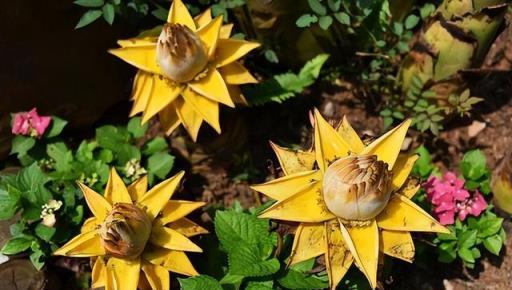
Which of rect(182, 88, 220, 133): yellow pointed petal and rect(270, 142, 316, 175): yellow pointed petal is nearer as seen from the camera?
rect(270, 142, 316, 175): yellow pointed petal

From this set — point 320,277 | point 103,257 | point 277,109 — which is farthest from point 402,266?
point 103,257

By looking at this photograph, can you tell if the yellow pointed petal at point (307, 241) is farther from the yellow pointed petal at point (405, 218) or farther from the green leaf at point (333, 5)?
the green leaf at point (333, 5)

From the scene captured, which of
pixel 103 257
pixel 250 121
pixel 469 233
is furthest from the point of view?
pixel 250 121

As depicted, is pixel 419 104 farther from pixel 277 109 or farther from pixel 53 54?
pixel 53 54

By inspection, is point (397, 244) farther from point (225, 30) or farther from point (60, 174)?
point (60, 174)

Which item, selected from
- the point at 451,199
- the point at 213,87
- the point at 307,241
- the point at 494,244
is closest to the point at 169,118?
the point at 213,87

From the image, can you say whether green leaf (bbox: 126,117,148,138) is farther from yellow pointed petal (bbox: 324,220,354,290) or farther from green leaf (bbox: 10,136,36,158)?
yellow pointed petal (bbox: 324,220,354,290)

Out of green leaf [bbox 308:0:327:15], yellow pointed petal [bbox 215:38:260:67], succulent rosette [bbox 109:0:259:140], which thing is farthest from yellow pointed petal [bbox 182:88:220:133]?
green leaf [bbox 308:0:327:15]

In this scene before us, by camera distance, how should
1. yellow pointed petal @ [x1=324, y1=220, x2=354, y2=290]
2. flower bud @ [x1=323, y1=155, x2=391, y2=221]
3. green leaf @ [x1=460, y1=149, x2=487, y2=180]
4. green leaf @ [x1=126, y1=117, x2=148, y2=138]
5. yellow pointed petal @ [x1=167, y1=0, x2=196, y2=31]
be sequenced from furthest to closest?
green leaf @ [x1=126, y1=117, x2=148, y2=138] → green leaf @ [x1=460, y1=149, x2=487, y2=180] → yellow pointed petal @ [x1=167, y1=0, x2=196, y2=31] → yellow pointed petal @ [x1=324, y1=220, x2=354, y2=290] → flower bud @ [x1=323, y1=155, x2=391, y2=221]

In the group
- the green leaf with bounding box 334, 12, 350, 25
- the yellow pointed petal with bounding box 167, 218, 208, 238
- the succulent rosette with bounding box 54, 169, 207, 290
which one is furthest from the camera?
the green leaf with bounding box 334, 12, 350, 25
